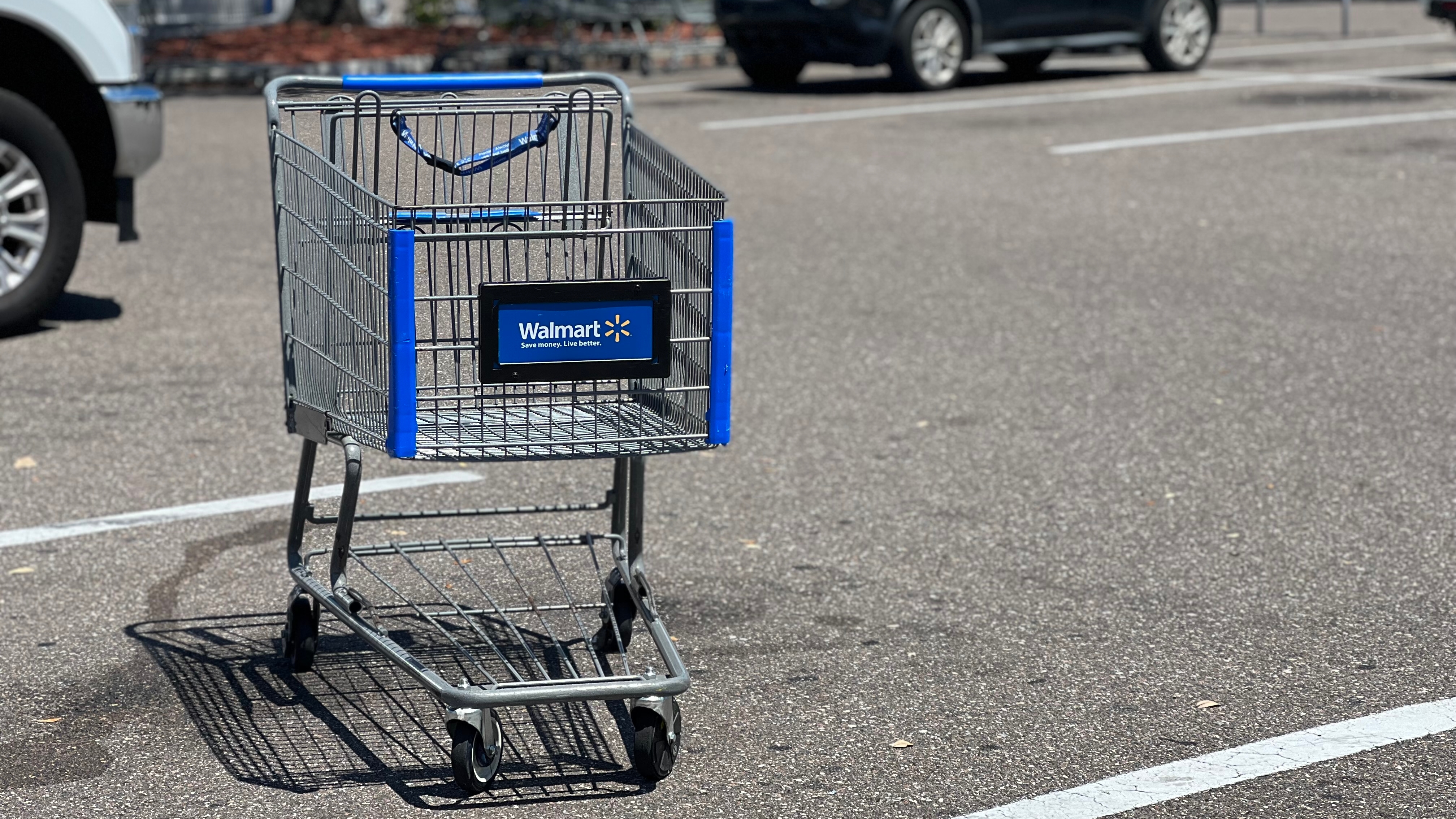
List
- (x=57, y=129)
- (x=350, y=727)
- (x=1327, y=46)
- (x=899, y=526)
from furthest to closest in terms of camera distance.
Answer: (x=1327, y=46), (x=57, y=129), (x=899, y=526), (x=350, y=727)

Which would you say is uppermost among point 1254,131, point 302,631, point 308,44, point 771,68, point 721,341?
point 308,44

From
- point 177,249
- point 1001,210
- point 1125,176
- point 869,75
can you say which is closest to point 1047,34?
point 869,75

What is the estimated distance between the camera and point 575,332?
3.69m

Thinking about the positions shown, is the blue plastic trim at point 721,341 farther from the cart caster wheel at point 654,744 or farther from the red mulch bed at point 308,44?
the red mulch bed at point 308,44

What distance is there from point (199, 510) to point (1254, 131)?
989 cm

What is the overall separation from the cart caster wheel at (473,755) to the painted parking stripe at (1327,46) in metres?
17.5

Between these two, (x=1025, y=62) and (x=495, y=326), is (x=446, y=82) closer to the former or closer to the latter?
(x=495, y=326)

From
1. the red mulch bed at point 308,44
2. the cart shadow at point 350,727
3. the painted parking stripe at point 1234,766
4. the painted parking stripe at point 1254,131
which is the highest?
the red mulch bed at point 308,44

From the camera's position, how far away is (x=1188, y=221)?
10.2m

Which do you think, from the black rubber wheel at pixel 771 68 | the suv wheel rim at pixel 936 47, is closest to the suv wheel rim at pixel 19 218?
the suv wheel rim at pixel 936 47

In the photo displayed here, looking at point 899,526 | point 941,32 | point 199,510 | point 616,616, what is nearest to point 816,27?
point 941,32

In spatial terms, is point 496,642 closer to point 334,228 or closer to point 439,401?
point 439,401

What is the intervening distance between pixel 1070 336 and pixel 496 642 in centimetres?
386

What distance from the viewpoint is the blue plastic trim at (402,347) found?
3535 millimetres
